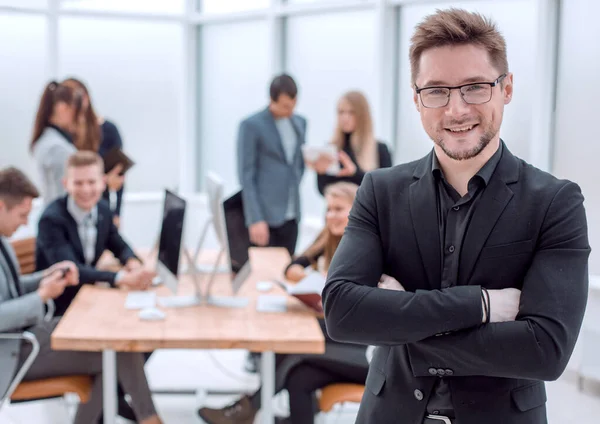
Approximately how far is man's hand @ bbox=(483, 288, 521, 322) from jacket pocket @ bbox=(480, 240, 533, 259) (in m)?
0.07

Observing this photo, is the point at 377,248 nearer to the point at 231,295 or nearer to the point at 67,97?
the point at 231,295

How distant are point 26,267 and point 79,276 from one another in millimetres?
807

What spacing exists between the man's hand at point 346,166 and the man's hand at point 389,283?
3.25m

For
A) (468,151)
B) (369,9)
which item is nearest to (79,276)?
(468,151)

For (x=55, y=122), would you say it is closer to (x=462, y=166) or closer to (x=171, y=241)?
(x=171, y=241)

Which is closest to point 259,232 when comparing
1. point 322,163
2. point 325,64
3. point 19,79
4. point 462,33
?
point 322,163

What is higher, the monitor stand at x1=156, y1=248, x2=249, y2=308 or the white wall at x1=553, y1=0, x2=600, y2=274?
the white wall at x1=553, y1=0, x2=600, y2=274

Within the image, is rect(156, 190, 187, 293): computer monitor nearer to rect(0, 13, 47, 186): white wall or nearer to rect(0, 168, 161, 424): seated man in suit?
rect(0, 168, 161, 424): seated man in suit

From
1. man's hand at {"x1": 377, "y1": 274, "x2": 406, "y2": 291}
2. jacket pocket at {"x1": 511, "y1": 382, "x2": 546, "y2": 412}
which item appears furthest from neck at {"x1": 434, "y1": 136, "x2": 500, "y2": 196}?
jacket pocket at {"x1": 511, "y1": 382, "x2": 546, "y2": 412}

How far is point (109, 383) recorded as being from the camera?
3197 millimetres

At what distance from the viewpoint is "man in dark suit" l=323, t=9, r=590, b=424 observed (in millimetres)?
1511

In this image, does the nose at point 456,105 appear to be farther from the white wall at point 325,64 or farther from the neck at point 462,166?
the white wall at point 325,64

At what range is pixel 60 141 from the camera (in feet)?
16.4

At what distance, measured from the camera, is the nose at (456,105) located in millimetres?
1491
